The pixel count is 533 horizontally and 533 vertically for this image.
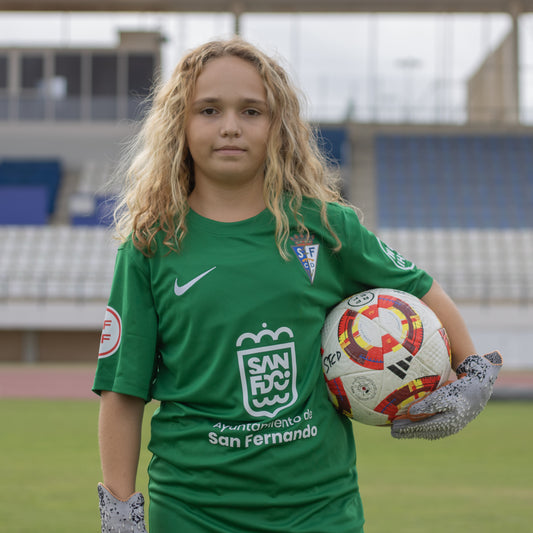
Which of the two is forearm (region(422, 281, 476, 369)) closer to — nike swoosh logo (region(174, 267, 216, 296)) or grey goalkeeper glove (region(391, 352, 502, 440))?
grey goalkeeper glove (region(391, 352, 502, 440))

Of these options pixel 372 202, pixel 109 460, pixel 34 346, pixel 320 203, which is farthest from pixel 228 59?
pixel 372 202

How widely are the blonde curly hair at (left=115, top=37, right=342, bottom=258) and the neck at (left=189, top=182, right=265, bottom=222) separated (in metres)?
0.04

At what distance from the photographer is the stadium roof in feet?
95.1

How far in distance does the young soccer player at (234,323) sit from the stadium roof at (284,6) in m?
27.7

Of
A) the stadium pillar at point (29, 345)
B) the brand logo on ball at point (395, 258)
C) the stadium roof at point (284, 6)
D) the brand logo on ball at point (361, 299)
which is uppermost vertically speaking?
the stadium roof at point (284, 6)

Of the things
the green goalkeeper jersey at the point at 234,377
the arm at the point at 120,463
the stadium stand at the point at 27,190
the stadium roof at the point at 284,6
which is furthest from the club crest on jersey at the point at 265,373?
the stadium roof at the point at 284,6

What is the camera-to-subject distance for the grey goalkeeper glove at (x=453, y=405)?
2305 mm

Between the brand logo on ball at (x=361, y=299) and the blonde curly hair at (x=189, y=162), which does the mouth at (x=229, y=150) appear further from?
the brand logo on ball at (x=361, y=299)

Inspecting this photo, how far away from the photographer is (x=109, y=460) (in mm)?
2221

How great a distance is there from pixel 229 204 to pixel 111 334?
1.51 ft

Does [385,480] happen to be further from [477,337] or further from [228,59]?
[477,337]

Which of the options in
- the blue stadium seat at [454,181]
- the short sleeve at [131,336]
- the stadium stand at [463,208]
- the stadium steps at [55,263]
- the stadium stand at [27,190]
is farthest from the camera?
the blue stadium seat at [454,181]

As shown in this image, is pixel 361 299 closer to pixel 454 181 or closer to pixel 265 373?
pixel 265 373

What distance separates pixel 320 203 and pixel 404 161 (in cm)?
2916
